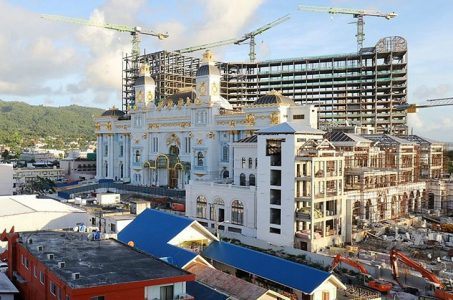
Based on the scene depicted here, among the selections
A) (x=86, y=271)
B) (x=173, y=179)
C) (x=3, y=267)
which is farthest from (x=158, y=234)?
(x=173, y=179)

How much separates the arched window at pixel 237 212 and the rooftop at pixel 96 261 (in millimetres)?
23998

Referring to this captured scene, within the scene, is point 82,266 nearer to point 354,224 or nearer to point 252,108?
point 354,224

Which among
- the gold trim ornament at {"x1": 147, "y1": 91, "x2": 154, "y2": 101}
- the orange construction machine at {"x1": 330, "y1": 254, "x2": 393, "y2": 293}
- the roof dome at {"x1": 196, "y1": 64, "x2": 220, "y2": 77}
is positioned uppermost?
the roof dome at {"x1": 196, "y1": 64, "x2": 220, "y2": 77}

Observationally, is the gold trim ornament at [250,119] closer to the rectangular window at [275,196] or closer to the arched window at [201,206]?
the arched window at [201,206]

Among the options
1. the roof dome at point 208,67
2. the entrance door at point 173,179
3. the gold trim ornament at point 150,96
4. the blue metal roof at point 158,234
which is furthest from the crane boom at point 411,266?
the gold trim ornament at point 150,96

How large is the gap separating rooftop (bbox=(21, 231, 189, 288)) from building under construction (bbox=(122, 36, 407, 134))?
76.0 meters

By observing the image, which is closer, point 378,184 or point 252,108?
point 378,184

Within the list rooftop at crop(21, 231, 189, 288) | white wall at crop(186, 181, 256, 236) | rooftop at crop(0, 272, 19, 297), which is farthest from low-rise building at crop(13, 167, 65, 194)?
rooftop at crop(21, 231, 189, 288)

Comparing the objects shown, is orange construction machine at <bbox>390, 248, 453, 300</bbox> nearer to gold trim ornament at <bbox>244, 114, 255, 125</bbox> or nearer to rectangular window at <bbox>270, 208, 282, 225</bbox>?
rectangular window at <bbox>270, 208, 282, 225</bbox>

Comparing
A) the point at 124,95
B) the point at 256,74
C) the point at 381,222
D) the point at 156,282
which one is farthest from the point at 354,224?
the point at 124,95

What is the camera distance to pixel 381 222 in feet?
180

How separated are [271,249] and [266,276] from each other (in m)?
14.0

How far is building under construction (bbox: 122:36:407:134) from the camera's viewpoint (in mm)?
106688

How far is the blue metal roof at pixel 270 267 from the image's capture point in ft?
99.0
